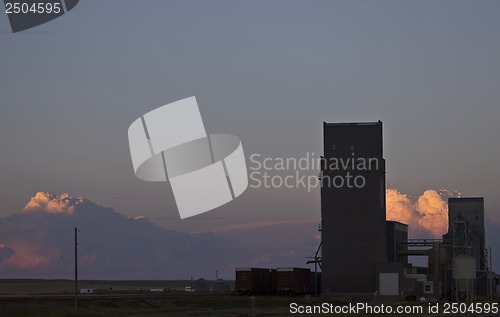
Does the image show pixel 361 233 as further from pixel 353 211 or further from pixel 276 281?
pixel 276 281

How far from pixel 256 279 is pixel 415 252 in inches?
989

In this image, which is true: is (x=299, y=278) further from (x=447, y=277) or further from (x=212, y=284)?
(x=212, y=284)

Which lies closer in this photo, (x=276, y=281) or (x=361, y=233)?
(x=361, y=233)

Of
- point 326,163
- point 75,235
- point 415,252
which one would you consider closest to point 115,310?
point 75,235

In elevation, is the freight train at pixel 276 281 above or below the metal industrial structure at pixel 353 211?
below

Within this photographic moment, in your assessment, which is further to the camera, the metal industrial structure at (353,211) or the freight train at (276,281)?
the metal industrial structure at (353,211)

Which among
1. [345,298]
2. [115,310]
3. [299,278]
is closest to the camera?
[115,310]

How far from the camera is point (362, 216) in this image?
122 meters

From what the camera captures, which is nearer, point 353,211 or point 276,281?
point 353,211

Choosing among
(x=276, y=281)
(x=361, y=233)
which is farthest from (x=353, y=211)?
(x=276, y=281)

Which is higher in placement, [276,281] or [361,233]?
[361,233]

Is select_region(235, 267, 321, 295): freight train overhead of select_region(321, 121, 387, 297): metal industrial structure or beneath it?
beneath

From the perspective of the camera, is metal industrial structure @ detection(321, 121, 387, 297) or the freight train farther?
metal industrial structure @ detection(321, 121, 387, 297)

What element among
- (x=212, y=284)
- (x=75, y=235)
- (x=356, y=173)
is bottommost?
(x=212, y=284)
